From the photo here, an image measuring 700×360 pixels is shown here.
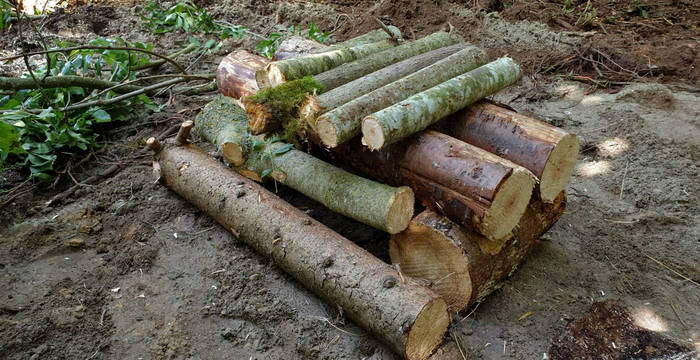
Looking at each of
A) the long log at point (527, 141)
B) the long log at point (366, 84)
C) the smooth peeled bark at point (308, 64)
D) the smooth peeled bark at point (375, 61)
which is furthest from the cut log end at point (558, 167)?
the smooth peeled bark at point (308, 64)

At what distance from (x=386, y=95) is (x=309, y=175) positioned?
2.65 feet

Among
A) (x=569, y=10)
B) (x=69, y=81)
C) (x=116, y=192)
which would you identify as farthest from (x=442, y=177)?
(x=569, y=10)

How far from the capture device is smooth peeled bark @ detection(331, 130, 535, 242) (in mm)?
2725

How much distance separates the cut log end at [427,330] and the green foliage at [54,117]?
10.7ft

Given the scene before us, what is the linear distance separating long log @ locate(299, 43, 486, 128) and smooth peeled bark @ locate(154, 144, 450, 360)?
750 mm

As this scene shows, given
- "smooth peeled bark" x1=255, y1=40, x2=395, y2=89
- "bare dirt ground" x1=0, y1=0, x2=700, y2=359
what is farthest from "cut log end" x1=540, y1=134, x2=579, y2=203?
"smooth peeled bark" x1=255, y1=40, x2=395, y2=89

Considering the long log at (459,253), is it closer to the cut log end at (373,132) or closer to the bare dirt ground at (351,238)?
the bare dirt ground at (351,238)

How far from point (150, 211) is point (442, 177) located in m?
2.46

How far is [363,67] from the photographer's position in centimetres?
364

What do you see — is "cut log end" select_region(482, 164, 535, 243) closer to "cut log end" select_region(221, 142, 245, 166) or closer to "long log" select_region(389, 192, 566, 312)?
"long log" select_region(389, 192, 566, 312)

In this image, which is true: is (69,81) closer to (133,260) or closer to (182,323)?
(133,260)

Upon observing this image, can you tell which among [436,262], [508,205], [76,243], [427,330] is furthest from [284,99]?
[76,243]

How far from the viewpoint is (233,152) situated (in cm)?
379

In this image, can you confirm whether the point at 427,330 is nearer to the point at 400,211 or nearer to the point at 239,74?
the point at 400,211
